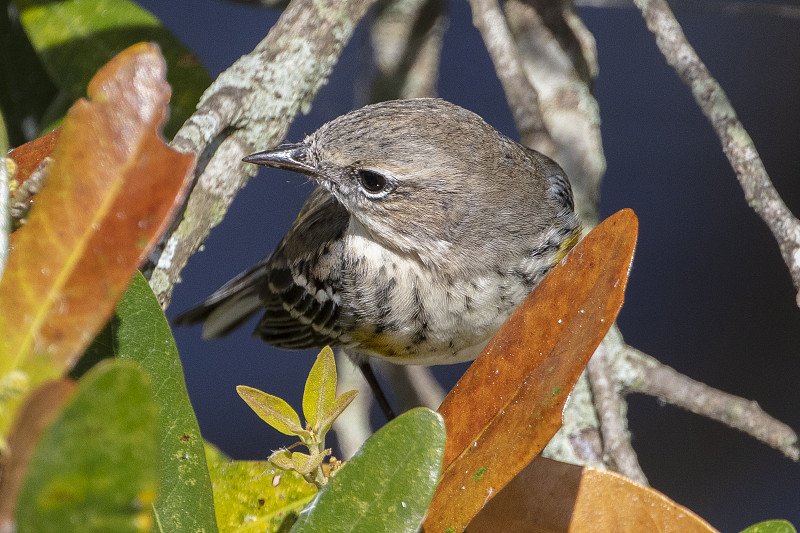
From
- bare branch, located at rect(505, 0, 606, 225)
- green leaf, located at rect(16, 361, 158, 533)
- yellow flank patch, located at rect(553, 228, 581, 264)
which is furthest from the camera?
bare branch, located at rect(505, 0, 606, 225)

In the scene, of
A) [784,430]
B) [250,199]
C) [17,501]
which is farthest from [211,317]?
[17,501]

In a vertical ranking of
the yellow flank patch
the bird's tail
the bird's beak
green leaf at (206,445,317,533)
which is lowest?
the bird's tail

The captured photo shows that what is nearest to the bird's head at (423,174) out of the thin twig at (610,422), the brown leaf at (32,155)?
the thin twig at (610,422)

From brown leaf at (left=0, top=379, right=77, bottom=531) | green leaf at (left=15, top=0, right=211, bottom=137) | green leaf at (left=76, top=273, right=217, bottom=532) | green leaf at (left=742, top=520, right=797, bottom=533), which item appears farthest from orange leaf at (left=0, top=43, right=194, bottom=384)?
green leaf at (left=15, top=0, right=211, bottom=137)

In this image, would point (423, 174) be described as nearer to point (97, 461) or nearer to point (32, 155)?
point (32, 155)

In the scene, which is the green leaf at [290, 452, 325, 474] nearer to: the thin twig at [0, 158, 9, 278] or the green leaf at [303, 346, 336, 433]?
the green leaf at [303, 346, 336, 433]

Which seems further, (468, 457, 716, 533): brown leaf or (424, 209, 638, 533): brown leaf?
(468, 457, 716, 533): brown leaf

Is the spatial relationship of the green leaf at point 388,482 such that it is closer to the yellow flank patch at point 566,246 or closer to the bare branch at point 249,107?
the bare branch at point 249,107
